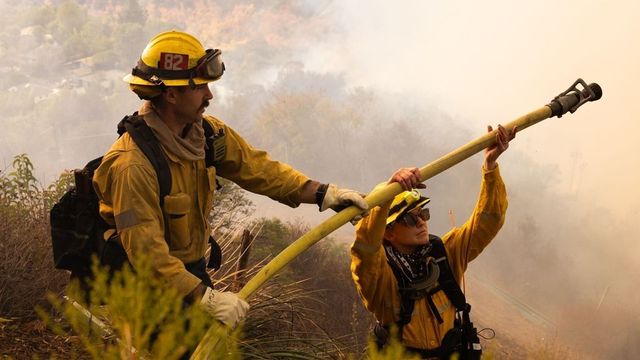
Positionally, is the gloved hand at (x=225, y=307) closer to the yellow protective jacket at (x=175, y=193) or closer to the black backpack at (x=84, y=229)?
the yellow protective jacket at (x=175, y=193)

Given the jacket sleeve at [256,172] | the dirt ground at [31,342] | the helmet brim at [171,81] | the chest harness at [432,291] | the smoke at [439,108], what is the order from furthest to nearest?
the smoke at [439,108]
the dirt ground at [31,342]
the chest harness at [432,291]
the jacket sleeve at [256,172]
the helmet brim at [171,81]

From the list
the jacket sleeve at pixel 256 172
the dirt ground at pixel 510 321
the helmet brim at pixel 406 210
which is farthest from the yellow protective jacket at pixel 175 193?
the dirt ground at pixel 510 321

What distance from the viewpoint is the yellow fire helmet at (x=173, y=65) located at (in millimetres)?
3045

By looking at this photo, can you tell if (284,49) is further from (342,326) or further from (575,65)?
(342,326)

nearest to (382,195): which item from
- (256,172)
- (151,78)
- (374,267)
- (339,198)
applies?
(339,198)

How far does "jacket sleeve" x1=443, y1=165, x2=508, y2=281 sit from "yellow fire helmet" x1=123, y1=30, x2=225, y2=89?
156 centimetres

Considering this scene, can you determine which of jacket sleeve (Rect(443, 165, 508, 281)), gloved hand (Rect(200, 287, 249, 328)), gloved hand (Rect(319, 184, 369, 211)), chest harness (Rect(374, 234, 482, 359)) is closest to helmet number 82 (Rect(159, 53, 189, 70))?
gloved hand (Rect(319, 184, 369, 211))

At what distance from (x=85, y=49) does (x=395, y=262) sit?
68194mm

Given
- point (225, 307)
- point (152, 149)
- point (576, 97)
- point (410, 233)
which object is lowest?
point (225, 307)

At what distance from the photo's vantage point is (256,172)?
132 inches

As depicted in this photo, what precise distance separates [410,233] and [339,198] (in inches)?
22.1

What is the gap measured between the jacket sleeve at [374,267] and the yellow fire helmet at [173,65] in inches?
39.4

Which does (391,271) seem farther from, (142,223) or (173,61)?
(173,61)

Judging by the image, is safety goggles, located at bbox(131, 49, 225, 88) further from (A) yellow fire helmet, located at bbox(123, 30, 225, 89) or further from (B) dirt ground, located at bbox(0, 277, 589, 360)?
(B) dirt ground, located at bbox(0, 277, 589, 360)
